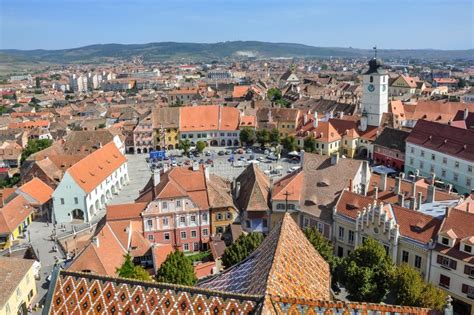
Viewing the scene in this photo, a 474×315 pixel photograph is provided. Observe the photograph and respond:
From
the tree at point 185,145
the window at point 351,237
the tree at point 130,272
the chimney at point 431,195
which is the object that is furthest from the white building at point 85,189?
the chimney at point 431,195

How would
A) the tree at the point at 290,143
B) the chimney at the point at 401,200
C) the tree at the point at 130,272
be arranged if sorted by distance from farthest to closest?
the tree at the point at 290,143
the chimney at the point at 401,200
the tree at the point at 130,272

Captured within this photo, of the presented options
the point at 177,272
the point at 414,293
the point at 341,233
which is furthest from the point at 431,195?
the point at 177,272

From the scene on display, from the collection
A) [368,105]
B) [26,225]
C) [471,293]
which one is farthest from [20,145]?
[471,293]

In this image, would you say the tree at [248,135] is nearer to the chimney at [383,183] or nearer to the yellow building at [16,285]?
the chimney at [383,183]

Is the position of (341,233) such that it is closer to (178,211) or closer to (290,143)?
(178,211)

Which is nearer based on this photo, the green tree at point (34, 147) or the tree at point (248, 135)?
the green tree at point (34, 147)

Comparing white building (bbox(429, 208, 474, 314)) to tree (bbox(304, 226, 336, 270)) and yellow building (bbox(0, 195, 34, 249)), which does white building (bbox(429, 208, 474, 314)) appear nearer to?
tree (bbox(304, 226, 336, 270))

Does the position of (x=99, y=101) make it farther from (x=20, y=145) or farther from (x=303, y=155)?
(x=303, y=155)
